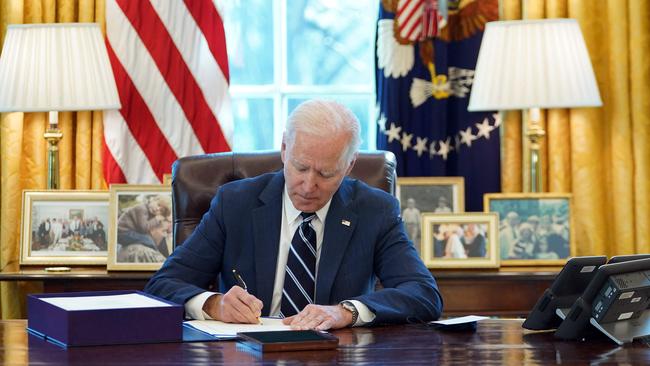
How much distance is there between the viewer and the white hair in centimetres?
273

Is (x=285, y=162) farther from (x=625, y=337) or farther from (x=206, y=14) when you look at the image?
(x=206, y=14)

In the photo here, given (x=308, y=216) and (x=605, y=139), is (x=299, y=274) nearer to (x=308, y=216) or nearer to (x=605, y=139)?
(x=308, y=216)

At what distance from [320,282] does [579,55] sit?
5.79 feet

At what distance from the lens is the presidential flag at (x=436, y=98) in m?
4.34

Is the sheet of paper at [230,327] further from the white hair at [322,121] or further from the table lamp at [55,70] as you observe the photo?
the table lamp at [55,70]

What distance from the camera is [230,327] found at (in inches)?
92.0

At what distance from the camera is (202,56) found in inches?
172

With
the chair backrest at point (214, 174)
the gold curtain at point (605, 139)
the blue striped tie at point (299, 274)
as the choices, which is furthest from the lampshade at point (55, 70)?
the gold curtain at point (605, 139)

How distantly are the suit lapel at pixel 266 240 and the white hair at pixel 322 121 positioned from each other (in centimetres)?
21

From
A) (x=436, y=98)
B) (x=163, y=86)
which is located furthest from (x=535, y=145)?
(x=163, y=86)

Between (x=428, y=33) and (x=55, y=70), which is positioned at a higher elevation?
(x=428, y=33)

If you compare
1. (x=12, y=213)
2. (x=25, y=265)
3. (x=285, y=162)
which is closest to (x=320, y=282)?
(x=285, y=162)

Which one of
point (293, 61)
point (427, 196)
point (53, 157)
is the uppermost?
point (293, 61)

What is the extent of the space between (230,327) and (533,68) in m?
2.13
